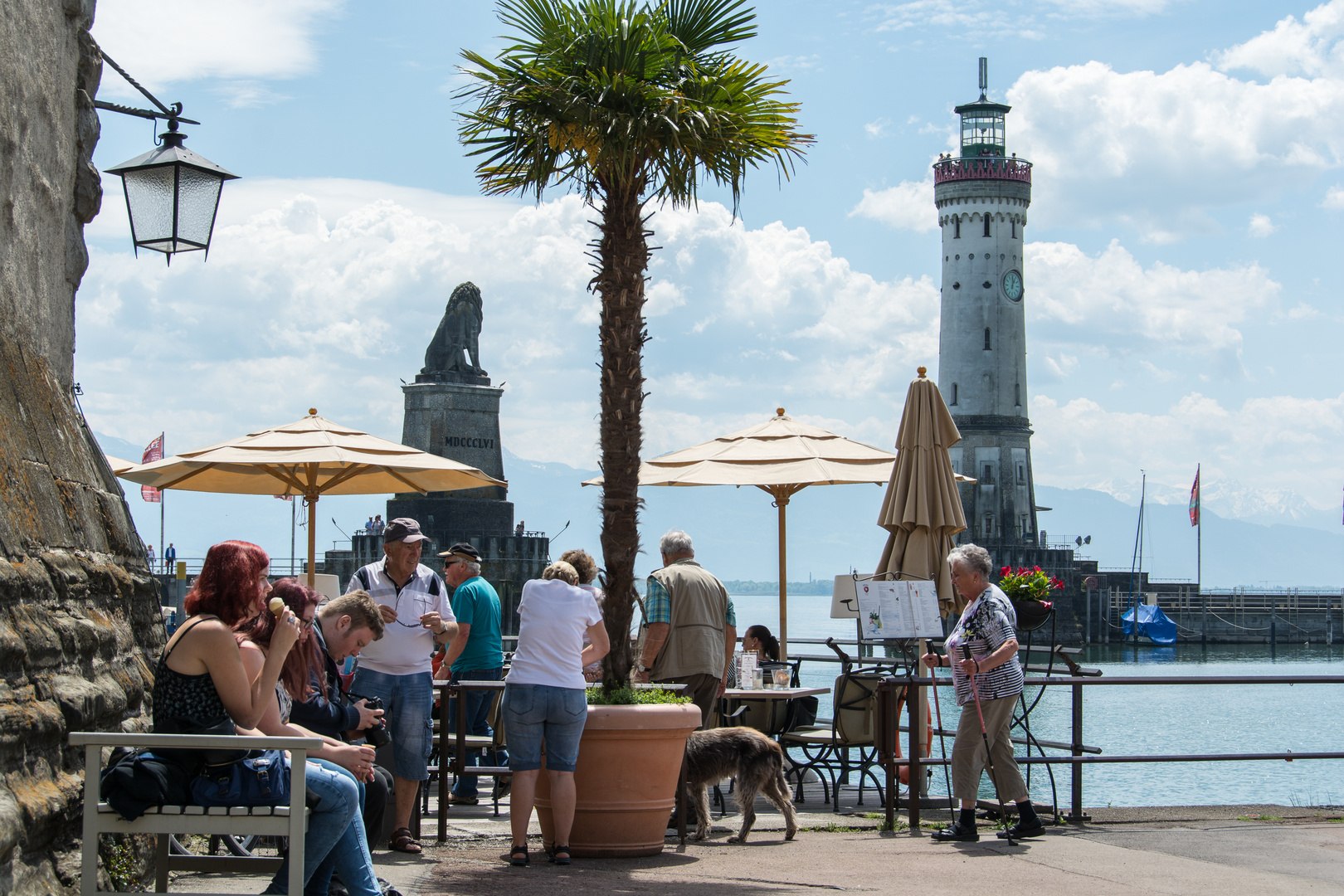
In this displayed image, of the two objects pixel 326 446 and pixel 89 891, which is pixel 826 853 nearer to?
pixel 89 891

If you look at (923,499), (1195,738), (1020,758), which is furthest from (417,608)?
(1195,738)

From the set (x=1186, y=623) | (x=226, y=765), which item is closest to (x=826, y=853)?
(x=226, y=765)

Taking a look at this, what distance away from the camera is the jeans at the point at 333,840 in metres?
4.81

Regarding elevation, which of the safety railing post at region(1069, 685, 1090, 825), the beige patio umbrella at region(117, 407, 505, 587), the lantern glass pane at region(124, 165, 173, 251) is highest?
the lantern glass pane at region(124, 165, 173, 251)

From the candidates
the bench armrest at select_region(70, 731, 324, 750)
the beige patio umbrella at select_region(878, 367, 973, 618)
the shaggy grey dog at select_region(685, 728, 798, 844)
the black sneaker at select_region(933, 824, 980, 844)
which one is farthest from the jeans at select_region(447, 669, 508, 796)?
the bench armrest at select_region(70, 731, 324, 750)

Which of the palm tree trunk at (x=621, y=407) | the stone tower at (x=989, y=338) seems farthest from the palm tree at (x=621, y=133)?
the stone tower at (x=989, y=338)

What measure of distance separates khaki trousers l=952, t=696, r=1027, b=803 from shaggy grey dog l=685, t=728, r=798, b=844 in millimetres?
982

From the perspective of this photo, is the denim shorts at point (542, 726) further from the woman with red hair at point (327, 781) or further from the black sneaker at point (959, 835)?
the black sneaker at point (959, 835)

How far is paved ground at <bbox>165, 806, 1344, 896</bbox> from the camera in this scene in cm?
619

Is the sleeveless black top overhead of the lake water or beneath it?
overhead

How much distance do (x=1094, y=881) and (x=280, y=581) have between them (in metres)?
3.97

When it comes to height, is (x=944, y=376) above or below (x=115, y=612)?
above

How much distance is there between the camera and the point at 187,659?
4711 millimetres

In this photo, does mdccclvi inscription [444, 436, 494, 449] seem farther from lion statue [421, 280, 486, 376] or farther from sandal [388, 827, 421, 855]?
sandal [388, 827, 421, 855]
